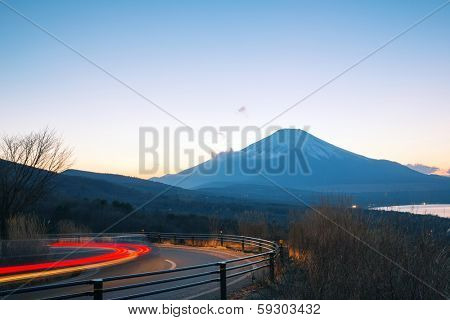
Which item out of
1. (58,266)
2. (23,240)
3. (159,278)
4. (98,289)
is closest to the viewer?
(98,289)

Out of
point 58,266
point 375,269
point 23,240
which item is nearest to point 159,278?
point 58,266

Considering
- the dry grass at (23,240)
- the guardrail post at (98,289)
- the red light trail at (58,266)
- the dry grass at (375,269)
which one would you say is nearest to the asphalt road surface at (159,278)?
the red light trail at (58,266)

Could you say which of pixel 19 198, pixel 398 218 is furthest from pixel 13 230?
pixel 398 218

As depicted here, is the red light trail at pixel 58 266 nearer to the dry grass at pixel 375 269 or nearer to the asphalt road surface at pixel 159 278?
the asphalt road surface at pixel 159 278

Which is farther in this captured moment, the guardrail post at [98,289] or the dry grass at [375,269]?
the dry grass at [375,269]

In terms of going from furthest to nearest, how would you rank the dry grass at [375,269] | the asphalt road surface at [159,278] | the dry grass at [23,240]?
the dry grass at [23,240] → the asphalt road surface at [159,278] → the dry grass at [375,269]

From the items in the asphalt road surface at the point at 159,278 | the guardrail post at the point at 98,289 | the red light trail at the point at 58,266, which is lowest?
the asphalt road surface at the point at 159,278

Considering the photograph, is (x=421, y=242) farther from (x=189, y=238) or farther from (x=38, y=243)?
(x=189, y=238)

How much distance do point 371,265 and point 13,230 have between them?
19.3 meters

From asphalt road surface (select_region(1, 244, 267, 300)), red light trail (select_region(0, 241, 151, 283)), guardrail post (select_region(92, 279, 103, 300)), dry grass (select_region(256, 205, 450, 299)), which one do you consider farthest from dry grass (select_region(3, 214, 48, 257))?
guardrail post (select_region(92, 279, 103, 300))

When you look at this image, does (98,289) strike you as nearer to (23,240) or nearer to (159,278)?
(159,278)

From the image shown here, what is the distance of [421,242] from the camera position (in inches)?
448

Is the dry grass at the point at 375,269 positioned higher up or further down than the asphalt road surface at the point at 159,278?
higher up

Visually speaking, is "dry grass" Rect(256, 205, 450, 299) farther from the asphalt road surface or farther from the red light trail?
the red light trail
